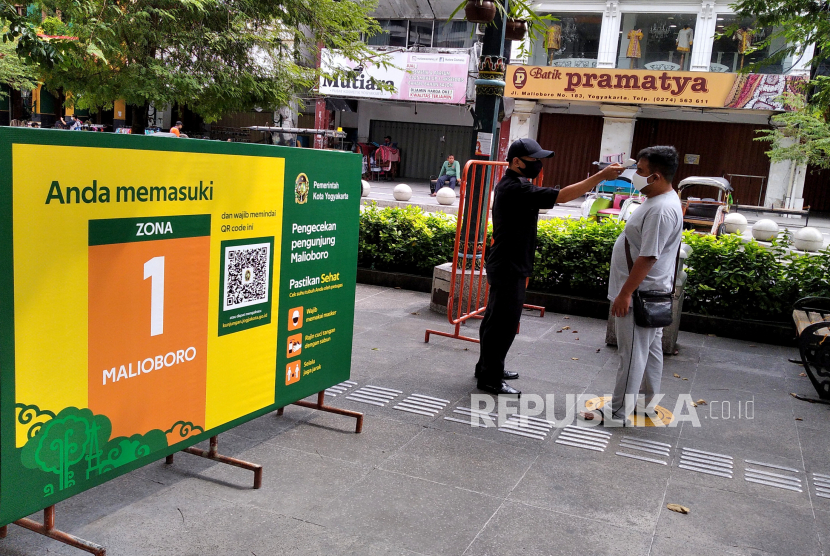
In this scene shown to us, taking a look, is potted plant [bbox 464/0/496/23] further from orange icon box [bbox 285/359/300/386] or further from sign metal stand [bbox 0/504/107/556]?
Answer: sign metal stand [bbox 0/504/107/556]

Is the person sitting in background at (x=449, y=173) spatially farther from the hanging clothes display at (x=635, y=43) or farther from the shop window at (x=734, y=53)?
the shop window at (x=734, y=53)

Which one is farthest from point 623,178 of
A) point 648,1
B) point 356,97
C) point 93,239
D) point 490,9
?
point 93,239

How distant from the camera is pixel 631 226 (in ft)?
17.3

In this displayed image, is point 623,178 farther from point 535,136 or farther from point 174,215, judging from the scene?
point 174,215

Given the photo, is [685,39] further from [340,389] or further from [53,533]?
[53,533]

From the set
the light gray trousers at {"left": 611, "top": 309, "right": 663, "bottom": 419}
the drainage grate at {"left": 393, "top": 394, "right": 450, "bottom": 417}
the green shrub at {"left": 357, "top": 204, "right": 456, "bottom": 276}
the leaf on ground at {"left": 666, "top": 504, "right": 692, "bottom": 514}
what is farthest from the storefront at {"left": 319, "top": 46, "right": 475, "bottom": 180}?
the leaf on ground at {"left": 666, "top": 504, "right": 692, "bottom": 514}

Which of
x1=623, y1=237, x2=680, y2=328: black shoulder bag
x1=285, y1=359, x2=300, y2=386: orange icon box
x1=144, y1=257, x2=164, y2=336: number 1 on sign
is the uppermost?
x1=144, y1=257, x2=164, y2=336: number 1 on sign

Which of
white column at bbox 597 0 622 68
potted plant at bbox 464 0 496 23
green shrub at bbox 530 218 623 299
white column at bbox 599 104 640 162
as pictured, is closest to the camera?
potted plant at bbox 464 0 496 23

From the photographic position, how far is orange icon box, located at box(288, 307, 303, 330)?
456cm

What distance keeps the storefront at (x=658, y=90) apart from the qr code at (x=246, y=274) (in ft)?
82.8

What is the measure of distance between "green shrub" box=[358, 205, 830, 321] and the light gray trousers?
3323 mm

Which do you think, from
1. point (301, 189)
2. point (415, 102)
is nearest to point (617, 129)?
point (415, 102)

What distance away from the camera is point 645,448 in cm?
512

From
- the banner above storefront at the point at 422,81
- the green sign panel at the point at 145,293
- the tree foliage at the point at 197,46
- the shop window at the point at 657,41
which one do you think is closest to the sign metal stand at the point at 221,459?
the green sign panel at the point at 145,293
